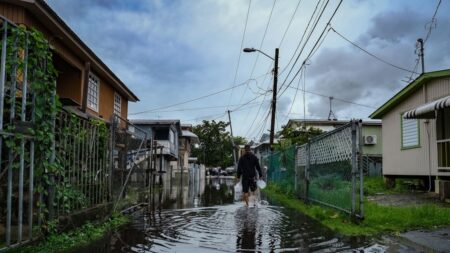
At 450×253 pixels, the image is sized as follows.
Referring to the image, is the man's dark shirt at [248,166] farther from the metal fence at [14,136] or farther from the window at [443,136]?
the metal fence at [14,136]

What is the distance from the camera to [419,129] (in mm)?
17531

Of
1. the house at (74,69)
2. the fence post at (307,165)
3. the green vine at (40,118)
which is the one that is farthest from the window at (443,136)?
the green vine at (40,118)

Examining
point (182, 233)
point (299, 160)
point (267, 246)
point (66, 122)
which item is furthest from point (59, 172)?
point (299, 160)

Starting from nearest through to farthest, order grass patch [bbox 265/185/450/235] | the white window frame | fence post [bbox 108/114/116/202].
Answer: grass patch [bbox 265/185/450/235] < fence post [bbox 108/114/116/202] < the white window frame

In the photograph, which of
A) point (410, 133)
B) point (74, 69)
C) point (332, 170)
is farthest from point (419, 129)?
point (74, 69)

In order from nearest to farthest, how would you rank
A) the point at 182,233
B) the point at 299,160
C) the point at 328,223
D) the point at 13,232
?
the point at 13,232, the point at 182,233, the point at 328,223, the point at 299,160

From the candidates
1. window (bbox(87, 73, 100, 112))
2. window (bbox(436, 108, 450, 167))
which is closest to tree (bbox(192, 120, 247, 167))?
window (bbox(87, 73, 100, 112))

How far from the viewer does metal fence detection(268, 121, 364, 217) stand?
972 centimetres

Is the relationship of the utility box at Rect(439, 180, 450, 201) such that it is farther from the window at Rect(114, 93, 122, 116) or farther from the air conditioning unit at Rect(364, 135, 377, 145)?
the air conditioning unit at Rect(364, 135, 377, 145)

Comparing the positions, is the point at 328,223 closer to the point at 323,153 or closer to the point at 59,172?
the point at 323,153

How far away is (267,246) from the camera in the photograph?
743 cm

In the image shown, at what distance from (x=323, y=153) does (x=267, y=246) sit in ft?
18.6

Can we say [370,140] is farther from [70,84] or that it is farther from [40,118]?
[40,118]

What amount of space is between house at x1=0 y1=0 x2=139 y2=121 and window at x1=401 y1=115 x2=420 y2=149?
12.2 m
